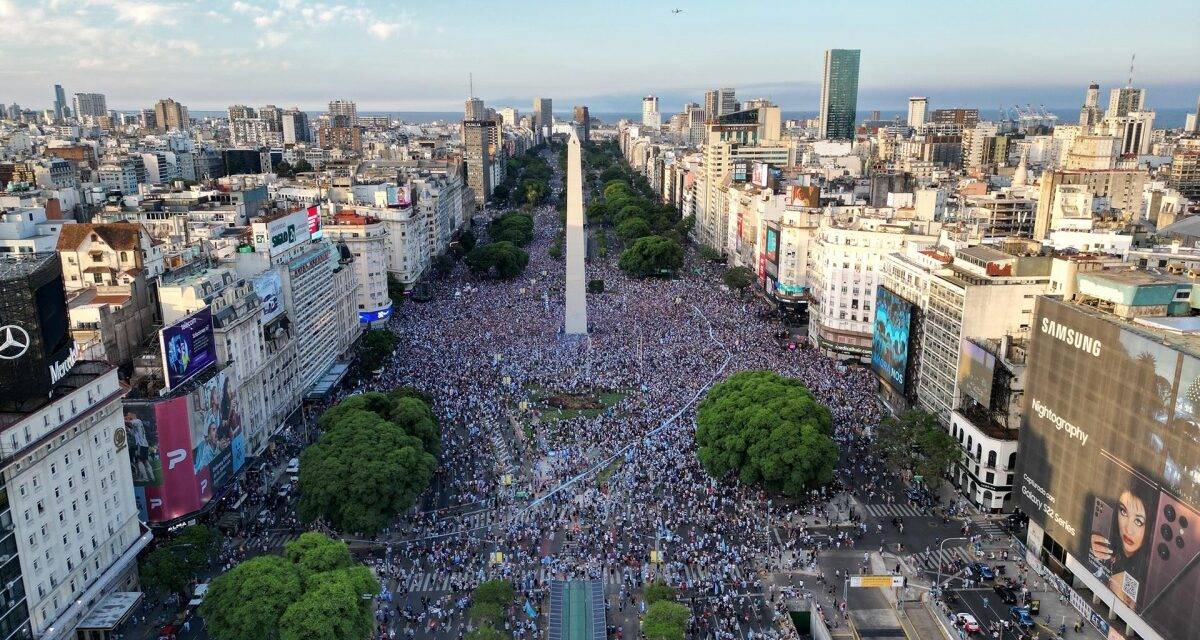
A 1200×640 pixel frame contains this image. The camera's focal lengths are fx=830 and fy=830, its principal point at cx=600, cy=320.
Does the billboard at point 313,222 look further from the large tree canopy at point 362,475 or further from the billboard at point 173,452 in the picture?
the large tree canopy at point 362,475

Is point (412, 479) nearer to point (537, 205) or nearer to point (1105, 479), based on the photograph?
point (1105, 479)

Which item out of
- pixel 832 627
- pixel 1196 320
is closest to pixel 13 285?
pixel 832 627

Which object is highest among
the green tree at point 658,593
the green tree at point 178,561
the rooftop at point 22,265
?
the rooftop at point 22,265

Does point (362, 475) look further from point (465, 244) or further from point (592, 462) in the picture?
point (465, 244)

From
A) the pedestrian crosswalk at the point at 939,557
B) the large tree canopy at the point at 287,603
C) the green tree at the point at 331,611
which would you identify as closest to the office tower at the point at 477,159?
the pedestrian crosswalk at the point at 939,557

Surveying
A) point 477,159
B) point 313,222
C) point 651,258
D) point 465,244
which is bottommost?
point 651,258

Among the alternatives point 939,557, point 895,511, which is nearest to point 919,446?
point 895,511
